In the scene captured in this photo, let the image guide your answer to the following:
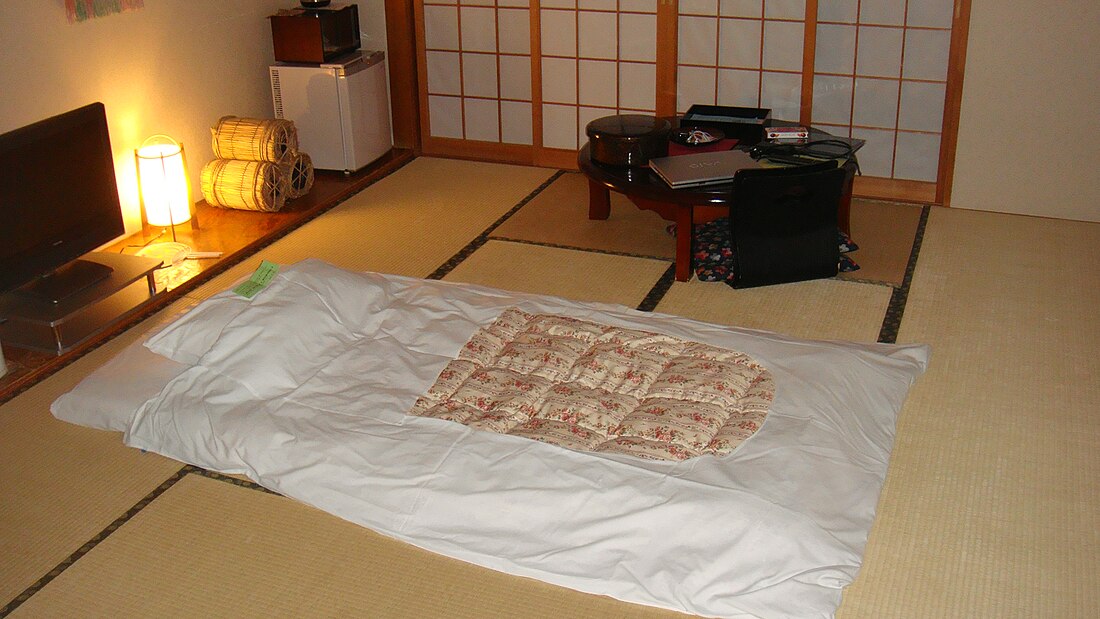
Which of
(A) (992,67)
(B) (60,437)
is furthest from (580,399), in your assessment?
(A) (992,67)

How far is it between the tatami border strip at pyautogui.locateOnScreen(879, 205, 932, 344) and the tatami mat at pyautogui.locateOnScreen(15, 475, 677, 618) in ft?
5.86

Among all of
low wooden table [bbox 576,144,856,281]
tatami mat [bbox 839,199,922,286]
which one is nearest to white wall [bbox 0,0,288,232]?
low wooden table [bbox 576,144,856,281]

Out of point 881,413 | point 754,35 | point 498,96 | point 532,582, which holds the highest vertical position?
point 754,35

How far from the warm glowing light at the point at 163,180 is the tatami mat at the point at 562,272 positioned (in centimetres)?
145

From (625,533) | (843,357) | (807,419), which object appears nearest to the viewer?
(625,533)

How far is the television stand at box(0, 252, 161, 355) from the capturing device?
3889 mm

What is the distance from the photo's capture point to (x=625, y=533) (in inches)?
103

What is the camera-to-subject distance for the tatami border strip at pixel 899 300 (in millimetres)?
3865

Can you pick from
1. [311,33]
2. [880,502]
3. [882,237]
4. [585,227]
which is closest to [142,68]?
[311,33]

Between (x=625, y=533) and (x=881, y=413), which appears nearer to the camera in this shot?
(x=625, y=533)

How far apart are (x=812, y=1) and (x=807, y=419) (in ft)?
9.45

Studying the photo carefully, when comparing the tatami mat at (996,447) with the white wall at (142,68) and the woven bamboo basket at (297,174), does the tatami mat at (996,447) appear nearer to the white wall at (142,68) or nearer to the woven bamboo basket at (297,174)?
the woven bamboo basket at (297,174)

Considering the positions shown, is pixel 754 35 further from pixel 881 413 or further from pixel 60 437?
pixel 60 437

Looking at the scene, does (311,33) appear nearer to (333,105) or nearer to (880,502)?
(333,105)
